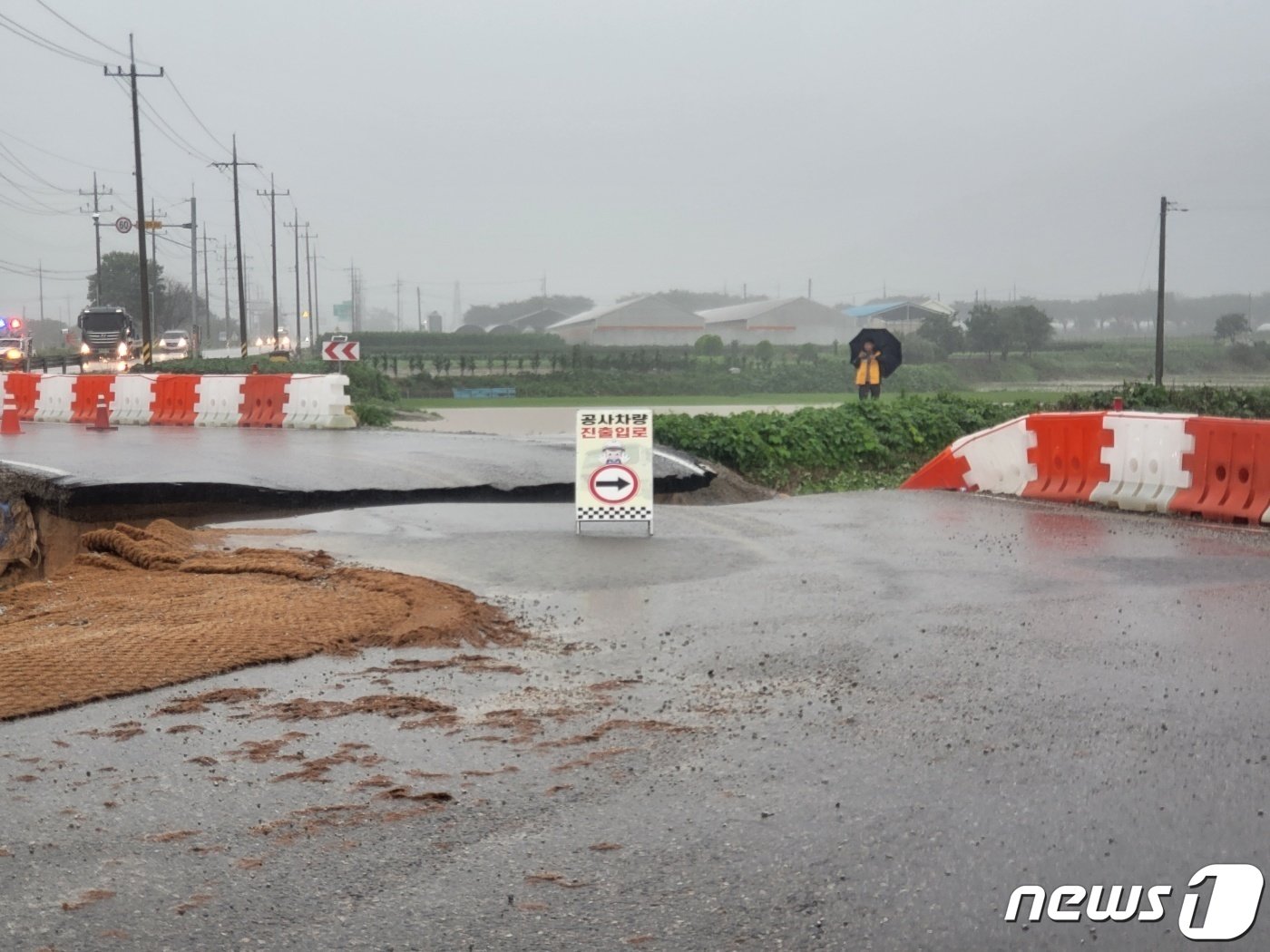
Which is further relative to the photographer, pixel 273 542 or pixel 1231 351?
pixel 1231 351

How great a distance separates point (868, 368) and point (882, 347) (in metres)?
0.71

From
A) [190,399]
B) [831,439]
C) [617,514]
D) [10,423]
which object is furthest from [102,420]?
[617,514]

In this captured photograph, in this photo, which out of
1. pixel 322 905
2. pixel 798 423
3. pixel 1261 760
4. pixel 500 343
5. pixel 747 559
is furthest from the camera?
pixel 500 343

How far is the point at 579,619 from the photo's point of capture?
8633 mm

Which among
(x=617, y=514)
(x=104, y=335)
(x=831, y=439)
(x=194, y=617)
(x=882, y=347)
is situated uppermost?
(x=104, y=335)

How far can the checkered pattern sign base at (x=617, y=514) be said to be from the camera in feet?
40.6

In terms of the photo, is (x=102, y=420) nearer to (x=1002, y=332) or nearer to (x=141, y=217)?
(x=141, y=217)

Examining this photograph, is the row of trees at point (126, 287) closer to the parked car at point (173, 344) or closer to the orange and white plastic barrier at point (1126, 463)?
the parked car at point (173, 344)

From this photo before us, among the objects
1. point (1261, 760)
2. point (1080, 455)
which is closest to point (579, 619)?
point (1261, 760)

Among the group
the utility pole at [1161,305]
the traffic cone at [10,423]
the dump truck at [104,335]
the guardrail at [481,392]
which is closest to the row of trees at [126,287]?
the dump truck at [104,335]

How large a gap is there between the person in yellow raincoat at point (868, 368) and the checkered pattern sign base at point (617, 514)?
19.7 m

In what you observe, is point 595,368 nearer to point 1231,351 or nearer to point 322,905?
point 1231,351

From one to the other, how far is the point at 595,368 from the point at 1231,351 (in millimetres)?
29507

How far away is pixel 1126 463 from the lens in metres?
13.8
